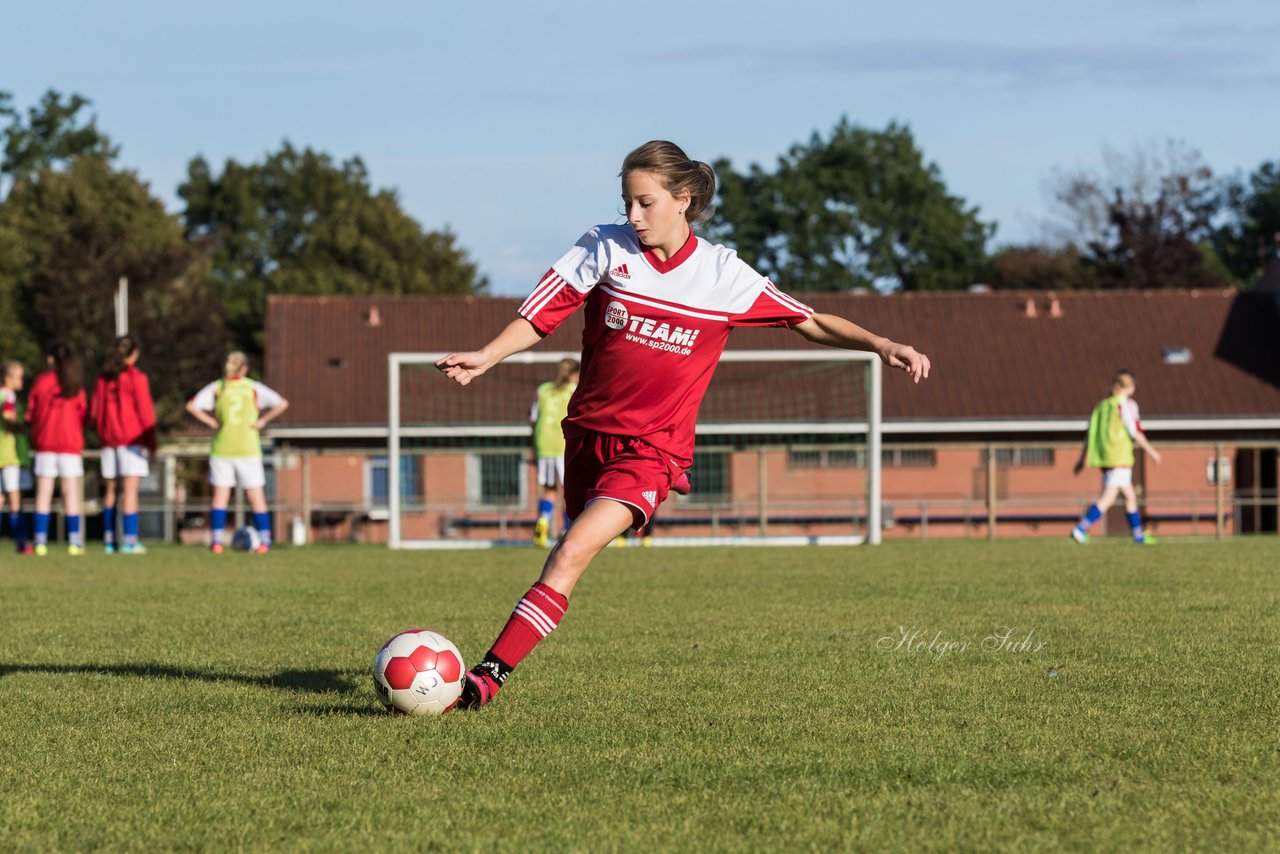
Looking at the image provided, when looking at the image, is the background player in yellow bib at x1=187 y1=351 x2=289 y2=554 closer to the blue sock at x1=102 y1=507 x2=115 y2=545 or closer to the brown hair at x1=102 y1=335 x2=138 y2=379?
the brown hair at x1=102 y1=335 x2=138 y2=379

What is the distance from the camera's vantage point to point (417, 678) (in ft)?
17.9

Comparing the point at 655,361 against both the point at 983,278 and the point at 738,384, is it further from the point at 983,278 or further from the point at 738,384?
the point at 983,278

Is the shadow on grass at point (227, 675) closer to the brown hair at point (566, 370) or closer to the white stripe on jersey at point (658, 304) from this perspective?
the white stripe on jersey at point (658, 304)

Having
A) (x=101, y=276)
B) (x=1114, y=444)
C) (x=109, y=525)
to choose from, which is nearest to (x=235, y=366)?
(x=109, y=525)

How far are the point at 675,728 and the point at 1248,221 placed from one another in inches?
2878

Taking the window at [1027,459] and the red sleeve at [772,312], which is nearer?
the red sleeve at [772,312]

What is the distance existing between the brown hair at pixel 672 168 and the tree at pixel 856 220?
178ft

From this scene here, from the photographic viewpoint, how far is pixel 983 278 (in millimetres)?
61281

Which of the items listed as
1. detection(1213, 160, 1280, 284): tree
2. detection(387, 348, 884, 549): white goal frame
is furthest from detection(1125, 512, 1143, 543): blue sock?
detection(1213, 160, 1280, 284): tree

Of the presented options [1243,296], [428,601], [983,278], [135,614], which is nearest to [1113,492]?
[428,601]

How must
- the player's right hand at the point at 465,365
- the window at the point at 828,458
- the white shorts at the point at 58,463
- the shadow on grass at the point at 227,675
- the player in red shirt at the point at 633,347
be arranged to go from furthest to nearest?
the window at the point at 828,458 → the white shorts at the point at 58,463 → the shadow on grass at the point at 227,675 → the player in red shirt at the point at 633,347 → the player's right hand at the point at 465,365

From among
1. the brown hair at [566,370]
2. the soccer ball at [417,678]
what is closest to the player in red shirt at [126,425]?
the brown hair at [566,370]

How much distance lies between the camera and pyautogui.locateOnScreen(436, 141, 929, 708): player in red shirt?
5.68 m

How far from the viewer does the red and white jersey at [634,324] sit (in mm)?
5828
